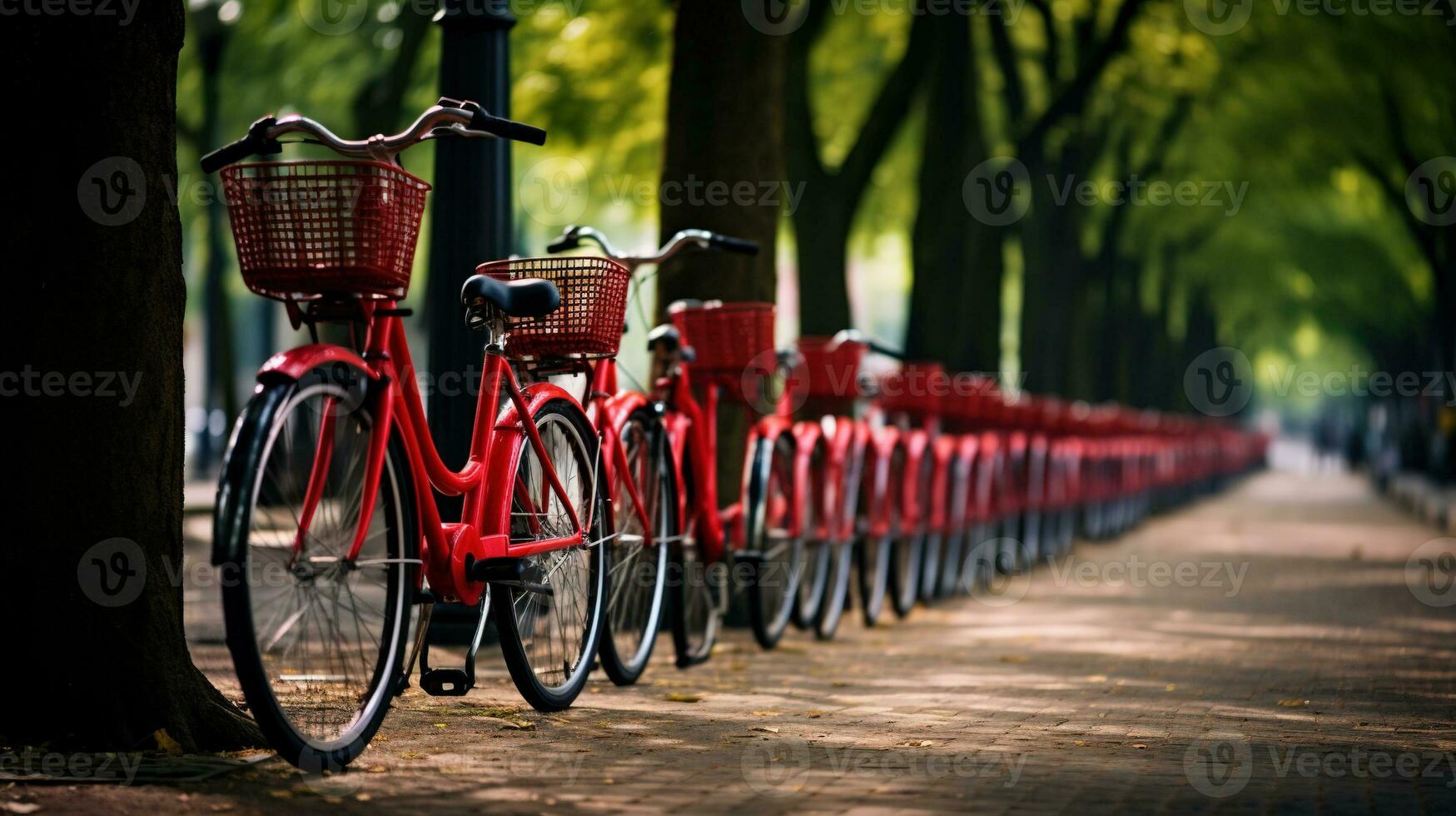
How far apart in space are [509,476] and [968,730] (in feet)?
5.25

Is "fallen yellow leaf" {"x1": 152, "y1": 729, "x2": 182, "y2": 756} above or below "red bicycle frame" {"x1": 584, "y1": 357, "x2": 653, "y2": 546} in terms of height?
below

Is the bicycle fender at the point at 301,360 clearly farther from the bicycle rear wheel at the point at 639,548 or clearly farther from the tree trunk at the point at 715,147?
the tree trunk at the point at 715,147

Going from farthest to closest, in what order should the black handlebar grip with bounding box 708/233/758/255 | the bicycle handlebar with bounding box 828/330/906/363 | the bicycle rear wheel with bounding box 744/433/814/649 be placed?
1. the bicycle handlebar with bounding box 828/330/906/363
2. the bicycle rear wheel with bounding box 744/433/814/649
3. the black handlebar grip with bounding box 708/233/758/255

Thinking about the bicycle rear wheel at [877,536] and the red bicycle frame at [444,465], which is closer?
the red bicycle frame at [444,465]

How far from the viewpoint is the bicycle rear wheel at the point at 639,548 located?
22.0ft

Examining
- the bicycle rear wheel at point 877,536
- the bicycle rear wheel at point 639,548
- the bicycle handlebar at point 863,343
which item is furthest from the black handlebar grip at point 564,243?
the bicycle rear wheel at point 877,536

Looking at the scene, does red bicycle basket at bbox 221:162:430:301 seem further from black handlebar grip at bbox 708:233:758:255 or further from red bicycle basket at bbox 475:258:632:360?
black handlebar grip at bbox 708:233:758:255

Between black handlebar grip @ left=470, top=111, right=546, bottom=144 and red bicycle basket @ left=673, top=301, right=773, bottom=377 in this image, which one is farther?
red bicycle basket @ left=673, top=301, right=773, bottom=377

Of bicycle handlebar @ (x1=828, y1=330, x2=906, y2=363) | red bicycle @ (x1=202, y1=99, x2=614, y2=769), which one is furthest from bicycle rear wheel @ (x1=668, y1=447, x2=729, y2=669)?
bicycle handlebar @ (x1=828, y1=330, x2=906, y2=363)

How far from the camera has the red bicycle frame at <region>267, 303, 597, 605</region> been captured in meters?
4.55

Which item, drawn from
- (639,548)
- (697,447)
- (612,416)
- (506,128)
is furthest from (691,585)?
(506,128)

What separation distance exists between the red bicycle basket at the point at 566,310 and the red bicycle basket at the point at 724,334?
178 centimetres

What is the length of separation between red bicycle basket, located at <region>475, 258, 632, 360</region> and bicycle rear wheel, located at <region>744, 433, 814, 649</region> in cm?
221

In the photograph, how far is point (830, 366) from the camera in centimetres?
957
